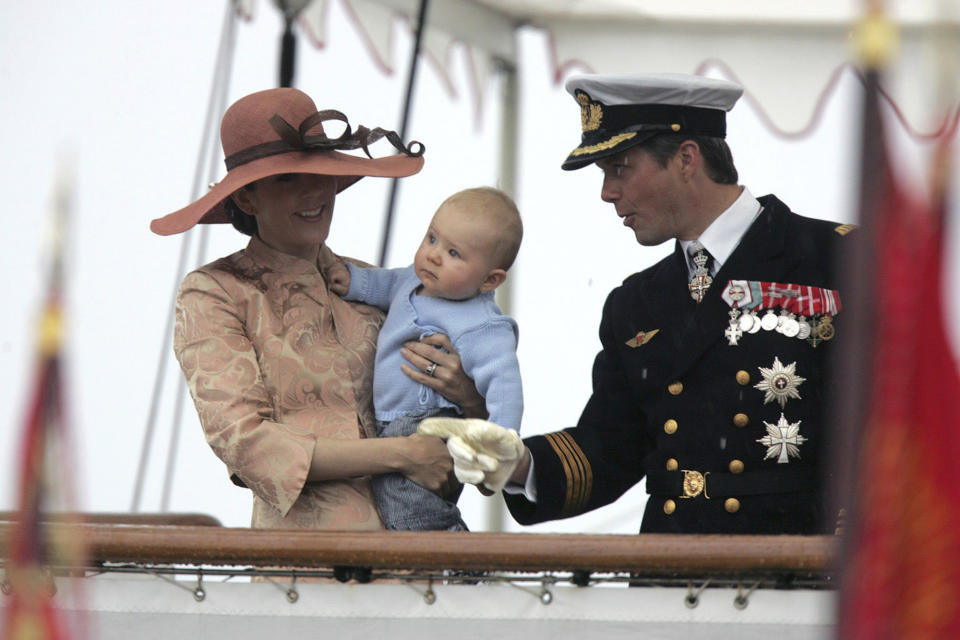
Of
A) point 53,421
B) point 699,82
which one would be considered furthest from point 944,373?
point 699,82

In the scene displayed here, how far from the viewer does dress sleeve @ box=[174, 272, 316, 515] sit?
76.3 inches

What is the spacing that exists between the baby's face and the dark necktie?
37cm

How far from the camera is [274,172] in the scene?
2.06m

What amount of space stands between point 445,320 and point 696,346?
1.41 feet

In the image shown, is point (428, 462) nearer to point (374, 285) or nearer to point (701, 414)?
point (374, 285)

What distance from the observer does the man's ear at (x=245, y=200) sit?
7.04 ft

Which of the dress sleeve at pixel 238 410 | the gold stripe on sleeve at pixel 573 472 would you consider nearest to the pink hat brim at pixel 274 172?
the dress sleeve at pixel 238 410

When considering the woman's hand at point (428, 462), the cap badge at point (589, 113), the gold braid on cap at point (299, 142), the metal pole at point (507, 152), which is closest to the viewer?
the woman's hand at point (428, 462)

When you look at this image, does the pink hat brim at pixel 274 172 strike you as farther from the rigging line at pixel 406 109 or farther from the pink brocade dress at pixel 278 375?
the rigging line at pixel 406 109

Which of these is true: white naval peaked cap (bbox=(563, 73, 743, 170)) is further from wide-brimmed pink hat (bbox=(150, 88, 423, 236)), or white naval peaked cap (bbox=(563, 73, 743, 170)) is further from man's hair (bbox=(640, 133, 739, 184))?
wide-brimmed pink hat (bbox=(150, 88, 423, 236))

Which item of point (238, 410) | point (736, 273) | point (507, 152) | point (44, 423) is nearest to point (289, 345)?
point (238, 410)

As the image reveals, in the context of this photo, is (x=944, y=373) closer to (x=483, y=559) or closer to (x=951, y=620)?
(x=951, y=620)

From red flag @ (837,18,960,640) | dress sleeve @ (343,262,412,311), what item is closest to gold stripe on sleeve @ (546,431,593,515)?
dress sleeve @ (343,262,412,311)

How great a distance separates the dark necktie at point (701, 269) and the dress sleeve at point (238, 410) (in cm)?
73
